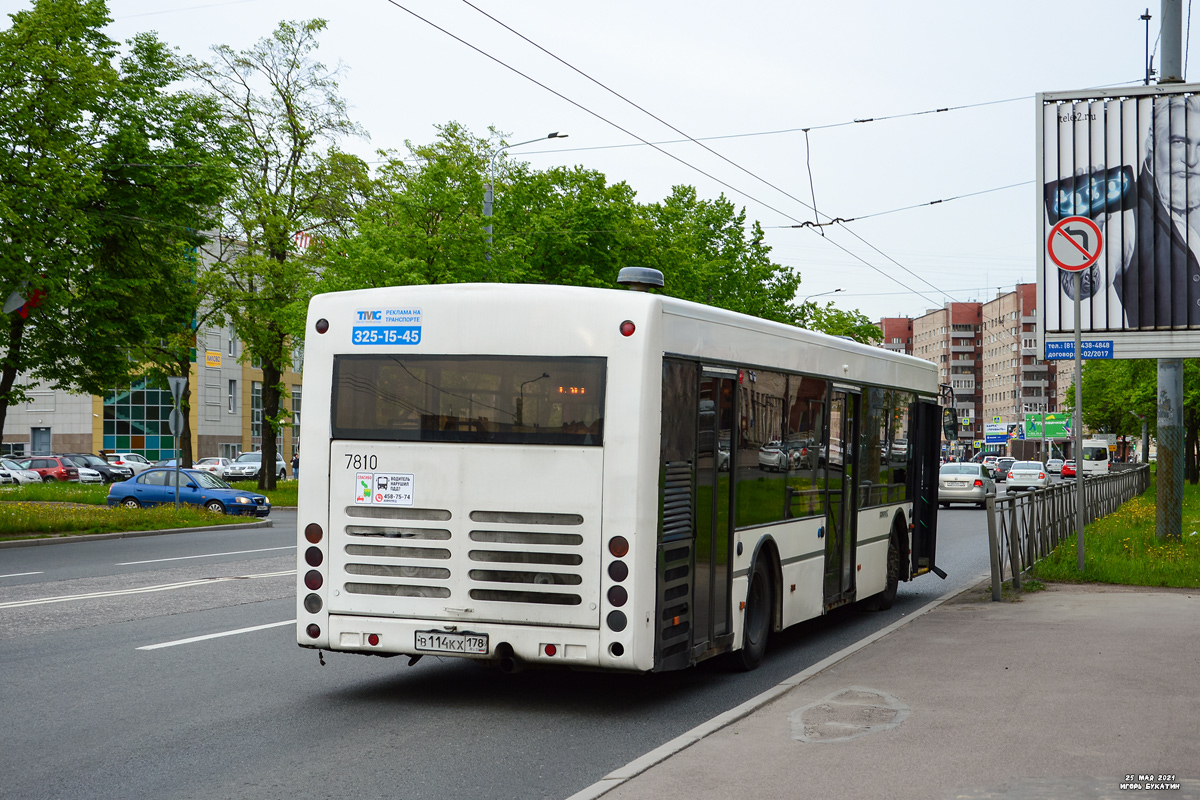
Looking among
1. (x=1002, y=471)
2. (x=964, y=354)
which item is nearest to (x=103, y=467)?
(x=1002, y=471)

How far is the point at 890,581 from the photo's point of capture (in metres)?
13.6

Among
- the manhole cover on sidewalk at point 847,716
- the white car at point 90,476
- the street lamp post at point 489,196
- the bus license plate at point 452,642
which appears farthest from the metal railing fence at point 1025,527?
the white car at point 90,476

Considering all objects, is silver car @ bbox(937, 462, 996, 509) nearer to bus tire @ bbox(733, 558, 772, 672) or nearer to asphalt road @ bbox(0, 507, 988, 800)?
asphalt road @ bbox(0, 507, 988, 800)

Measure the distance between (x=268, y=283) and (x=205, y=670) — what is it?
3271 centimetres

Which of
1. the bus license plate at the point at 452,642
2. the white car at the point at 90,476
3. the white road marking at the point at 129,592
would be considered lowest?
the white car at the point at 90,476

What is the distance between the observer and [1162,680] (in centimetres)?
827

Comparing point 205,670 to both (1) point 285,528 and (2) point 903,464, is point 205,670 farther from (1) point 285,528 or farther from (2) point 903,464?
(1) point 285,528

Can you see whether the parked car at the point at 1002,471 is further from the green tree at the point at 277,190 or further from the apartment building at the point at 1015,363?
the apartment building at the point at 1015,363

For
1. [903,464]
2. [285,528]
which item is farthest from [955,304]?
[903,464]

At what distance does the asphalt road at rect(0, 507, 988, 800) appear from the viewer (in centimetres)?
614

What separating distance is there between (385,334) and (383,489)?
100 cm

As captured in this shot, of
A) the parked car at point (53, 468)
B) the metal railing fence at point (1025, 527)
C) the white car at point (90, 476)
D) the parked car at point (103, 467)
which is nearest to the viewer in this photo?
the metal railing fence at point (1025, 527)

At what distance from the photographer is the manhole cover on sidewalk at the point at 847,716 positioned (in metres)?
6.86

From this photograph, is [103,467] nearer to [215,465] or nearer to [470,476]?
[215,465]
